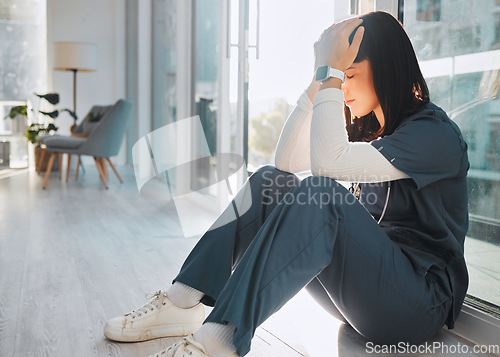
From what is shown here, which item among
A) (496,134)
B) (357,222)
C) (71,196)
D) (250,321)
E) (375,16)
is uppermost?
(375,16)

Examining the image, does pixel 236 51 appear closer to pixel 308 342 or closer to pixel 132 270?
pixel 132 270

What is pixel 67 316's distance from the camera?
152 cm

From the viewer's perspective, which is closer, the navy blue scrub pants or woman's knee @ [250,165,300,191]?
the navy blue scrub pants

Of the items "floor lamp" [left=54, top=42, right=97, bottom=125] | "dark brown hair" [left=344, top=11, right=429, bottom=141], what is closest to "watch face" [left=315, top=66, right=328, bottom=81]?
"dark brown hair" [left=344, top=11, right=429, bottom=141]

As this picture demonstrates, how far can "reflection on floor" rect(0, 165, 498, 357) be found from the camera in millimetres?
1330

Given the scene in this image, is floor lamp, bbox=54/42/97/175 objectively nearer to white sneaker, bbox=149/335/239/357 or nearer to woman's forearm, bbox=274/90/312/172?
woman's forearm, bbox=274/90/312/172

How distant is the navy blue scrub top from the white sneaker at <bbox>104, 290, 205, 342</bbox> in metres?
0.56

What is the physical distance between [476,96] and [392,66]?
379 mm

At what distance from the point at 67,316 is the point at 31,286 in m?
0.37

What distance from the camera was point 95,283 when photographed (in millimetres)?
1847

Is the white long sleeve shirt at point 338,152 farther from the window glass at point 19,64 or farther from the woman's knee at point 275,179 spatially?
the window glass at point 19,64

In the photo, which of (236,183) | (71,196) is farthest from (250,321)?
(71,196)

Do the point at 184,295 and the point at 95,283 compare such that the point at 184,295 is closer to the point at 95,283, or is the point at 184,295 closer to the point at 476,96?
the point at 95,283

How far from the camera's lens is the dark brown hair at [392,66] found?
3.91 ft
